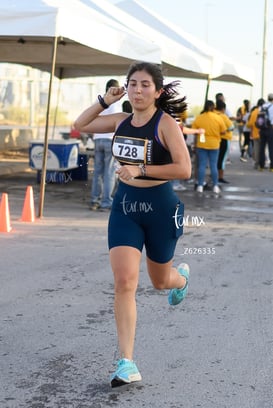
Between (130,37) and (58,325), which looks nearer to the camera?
(58,325)

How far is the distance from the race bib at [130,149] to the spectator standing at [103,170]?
5.95m

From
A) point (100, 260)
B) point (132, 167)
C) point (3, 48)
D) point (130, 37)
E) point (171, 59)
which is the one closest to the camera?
point (132, 167)

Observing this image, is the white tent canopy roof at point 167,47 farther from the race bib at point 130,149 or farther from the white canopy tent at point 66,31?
the race bib at point 130,149

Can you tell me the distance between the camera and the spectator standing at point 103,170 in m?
10.2

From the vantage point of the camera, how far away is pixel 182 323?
5176 millimetres

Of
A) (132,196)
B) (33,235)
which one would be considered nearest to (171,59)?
(33,235)

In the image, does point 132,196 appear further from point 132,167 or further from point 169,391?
point 169,391

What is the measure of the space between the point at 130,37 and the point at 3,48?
476 cm

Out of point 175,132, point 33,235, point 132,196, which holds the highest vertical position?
point 175,132

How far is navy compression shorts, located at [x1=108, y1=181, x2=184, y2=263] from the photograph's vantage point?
3984 mm

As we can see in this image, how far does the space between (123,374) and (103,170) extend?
674 centimetres

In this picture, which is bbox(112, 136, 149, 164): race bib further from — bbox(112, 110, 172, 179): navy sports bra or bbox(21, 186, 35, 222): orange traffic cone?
bbox(21, 186, 35, 222): orange traffic cone

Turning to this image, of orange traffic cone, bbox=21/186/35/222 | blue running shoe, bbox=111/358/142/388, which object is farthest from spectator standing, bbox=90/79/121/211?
blue running shoe, bbox=111/358/142/388

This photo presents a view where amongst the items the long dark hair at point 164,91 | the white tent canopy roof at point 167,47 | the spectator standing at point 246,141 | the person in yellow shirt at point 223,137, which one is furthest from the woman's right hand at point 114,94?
the spectator standing at point 246,141
